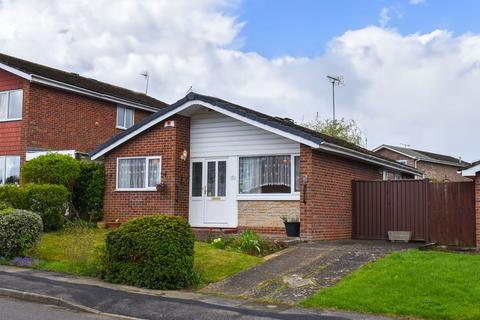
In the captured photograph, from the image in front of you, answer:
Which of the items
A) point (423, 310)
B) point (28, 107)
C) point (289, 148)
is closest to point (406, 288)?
point (423, 310)

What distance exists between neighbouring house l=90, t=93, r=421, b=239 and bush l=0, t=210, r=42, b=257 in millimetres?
4733

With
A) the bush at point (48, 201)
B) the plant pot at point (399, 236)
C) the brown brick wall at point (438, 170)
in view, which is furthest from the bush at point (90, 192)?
the brown brick wall at point (438, 170)

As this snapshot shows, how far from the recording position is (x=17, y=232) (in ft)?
46.2

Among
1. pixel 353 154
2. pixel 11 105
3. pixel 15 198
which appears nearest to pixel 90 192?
pixel 15 198

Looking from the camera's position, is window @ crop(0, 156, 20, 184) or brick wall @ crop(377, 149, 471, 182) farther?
brick wall @ crop(377, 149, 471, 182)

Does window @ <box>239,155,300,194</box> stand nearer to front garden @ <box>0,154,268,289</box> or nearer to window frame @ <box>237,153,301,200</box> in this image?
window frame @ <box>237,153,301,200</box>

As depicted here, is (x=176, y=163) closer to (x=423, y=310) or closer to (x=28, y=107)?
(x=28, y=107)

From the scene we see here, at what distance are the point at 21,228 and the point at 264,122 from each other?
6868mm

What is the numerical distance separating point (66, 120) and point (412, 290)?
1862 cm

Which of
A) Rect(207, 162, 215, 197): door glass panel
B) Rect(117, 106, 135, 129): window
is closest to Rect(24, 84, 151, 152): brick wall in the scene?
Rect(117, 106, 135, 129): window

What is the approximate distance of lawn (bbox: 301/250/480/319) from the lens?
9.24 metres

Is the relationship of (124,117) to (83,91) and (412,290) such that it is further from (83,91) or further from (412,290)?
(412,290)

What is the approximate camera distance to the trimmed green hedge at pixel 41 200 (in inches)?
712

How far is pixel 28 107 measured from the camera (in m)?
23.7
